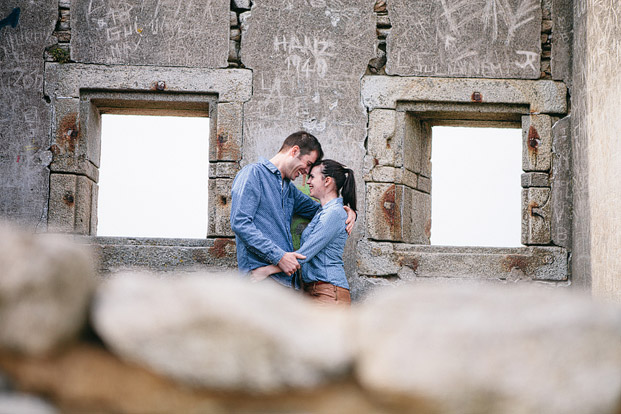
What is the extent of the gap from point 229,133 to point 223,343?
413 cm

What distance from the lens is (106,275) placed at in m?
5.09

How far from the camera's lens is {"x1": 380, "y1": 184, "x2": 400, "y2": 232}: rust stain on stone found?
17.2 ft

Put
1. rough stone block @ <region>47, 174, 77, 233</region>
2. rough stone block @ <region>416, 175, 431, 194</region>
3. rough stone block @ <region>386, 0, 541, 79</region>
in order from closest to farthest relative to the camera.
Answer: rough stone block @ <region>47, 174, 77, 233</region>
rough stone block @ <region>386, 0, 541, 79</region>
rough stone block @ <region>416, 175, 431, 194</region>

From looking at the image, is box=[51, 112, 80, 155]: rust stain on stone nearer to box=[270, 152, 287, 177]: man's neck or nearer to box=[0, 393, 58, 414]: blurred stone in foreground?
box=[270, 152, 287, 177]: man's neck

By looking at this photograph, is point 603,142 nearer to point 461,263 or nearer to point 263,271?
point 461,263

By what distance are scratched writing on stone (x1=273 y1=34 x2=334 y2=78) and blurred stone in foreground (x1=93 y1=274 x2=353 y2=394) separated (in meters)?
4.26

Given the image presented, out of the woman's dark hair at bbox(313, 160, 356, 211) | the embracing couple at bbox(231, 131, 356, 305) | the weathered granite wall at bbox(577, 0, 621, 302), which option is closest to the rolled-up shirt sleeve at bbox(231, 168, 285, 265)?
the embracing couple at bbox(231, 131, 356, 305)

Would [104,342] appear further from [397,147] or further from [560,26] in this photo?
[560,26]

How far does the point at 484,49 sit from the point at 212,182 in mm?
2387

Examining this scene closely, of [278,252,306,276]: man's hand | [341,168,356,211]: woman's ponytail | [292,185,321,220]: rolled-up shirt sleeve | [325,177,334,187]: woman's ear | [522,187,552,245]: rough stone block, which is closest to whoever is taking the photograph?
[278,252,306,276]: man's hand

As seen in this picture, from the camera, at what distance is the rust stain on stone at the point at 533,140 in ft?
17.5

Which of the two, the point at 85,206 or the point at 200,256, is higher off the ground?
the point at 85,206

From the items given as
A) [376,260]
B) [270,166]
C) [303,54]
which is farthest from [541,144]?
[270,166]

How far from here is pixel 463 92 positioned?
5.32m
